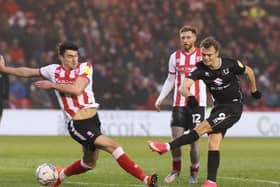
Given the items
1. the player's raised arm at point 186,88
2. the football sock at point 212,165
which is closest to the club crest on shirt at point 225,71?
the player's raised arm at point 186,88

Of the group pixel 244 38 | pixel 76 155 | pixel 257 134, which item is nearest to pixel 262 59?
pixel 244 38

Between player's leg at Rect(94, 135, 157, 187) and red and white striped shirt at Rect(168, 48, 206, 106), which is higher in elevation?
red and white striped shirt at Rect(168, 48, 206, 106)

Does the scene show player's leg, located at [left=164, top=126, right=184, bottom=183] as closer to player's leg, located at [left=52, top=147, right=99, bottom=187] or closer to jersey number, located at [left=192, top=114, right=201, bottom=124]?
jersey number, located at [left=192, top=114, right=201, bottom=124]

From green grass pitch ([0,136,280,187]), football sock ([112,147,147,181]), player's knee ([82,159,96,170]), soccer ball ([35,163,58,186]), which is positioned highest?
football sock ([112,147,147,181])

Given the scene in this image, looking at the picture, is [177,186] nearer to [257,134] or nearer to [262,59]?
[257,134]

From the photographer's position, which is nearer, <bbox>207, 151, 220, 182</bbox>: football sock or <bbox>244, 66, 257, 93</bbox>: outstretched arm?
<bbox>207, 151, 220, 182</bbox>: football sock

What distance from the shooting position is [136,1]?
30219 millimetres

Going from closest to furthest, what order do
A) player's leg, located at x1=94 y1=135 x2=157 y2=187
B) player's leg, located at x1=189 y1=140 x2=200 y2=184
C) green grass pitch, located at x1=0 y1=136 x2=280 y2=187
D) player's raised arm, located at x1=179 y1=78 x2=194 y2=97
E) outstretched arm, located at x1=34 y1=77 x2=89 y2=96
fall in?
outstretched arm, located at x1=34 y1=77 x2=89 y2=96 → player's leg, located at x1=94 y1=135 x2=157 y2=187 → player's raised arm, located at x1=179 y1=78 x2=194 y2=97 → green grass pitch, located at x1=0 y1=136 x2=280 y2=187 → player's leg, located at x1=189 y1=140 x2=200 y2=184

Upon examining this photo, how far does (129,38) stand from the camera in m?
28.8

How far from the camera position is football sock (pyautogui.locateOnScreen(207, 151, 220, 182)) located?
10680 mm

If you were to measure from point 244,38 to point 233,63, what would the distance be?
19.4 meters

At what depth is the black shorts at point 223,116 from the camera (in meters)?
10.9

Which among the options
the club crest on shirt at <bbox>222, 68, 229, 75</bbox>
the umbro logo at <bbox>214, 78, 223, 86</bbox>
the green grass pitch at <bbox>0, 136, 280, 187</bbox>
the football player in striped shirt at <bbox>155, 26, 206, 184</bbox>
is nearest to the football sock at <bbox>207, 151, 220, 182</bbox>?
the green grass pitch at <bbox>0, 136, 280, 187</bbox>

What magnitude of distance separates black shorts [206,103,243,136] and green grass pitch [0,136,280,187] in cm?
93
